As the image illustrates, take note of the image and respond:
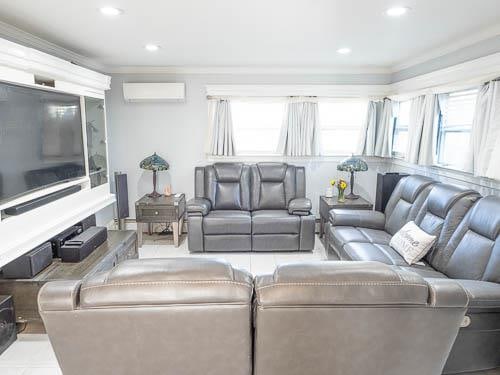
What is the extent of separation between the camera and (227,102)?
4809 millimetres

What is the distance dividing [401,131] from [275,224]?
2.24 meters

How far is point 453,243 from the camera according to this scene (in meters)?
2.63

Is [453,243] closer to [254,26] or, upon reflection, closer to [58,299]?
[254,26]

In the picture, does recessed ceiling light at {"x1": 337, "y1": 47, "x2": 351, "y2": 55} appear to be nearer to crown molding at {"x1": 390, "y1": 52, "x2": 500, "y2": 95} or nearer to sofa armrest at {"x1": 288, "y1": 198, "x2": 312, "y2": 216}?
crown molding at {"x1": 390, "y1": 52, "x2": 500, "y2": 95}

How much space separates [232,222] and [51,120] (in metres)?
2.16

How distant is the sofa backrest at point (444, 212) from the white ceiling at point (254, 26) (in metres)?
1.36

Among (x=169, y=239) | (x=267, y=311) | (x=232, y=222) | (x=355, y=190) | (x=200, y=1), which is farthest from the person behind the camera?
(x=355, y=190)

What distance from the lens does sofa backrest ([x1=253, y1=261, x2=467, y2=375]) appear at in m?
1.15

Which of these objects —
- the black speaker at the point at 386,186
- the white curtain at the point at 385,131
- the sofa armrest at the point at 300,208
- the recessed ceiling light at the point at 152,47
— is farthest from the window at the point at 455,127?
the recessed ceiling light at the point at 152,47

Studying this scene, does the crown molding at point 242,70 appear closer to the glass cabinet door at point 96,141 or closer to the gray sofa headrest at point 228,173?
the glass cabinet door at point 96,141

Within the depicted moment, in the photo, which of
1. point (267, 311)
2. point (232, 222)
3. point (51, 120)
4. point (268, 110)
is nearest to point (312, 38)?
point (268, 110)

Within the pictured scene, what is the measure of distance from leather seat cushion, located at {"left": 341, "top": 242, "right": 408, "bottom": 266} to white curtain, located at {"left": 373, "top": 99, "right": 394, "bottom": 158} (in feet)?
6.84

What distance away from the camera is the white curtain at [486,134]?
270 cm

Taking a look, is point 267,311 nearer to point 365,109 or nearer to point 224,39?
point 224,39
